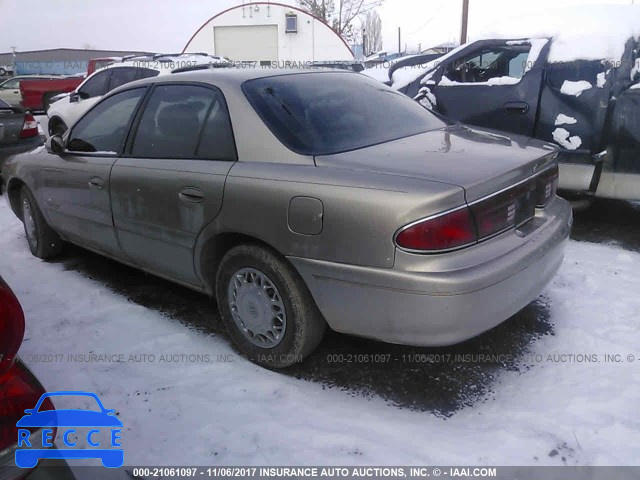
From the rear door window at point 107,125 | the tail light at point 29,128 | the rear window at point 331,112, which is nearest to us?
the rear window at point 331,112

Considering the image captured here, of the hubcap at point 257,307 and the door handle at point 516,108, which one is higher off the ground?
the door handle at point 516,108

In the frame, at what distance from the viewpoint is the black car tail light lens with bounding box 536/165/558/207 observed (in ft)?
9.31

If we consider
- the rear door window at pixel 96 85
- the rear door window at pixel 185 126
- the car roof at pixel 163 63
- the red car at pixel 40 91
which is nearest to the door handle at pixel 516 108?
the rear door window at pixel 185 126

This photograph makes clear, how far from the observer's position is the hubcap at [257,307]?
109 inches

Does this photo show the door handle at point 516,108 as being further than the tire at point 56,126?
No

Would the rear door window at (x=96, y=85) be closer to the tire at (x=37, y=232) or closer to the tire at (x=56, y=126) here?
the tire at (x=56, y=126)

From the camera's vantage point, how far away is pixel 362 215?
230 cm

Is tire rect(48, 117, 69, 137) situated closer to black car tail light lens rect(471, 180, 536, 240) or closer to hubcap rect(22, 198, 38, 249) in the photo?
hubcap rect(22, 198, 38, 249)

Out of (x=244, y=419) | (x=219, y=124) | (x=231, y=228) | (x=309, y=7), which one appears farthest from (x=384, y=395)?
(x=309, y=7)

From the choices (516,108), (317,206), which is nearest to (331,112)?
(317,206)

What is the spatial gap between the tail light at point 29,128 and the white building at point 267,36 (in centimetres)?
1475

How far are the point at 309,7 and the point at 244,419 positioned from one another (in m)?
42.5

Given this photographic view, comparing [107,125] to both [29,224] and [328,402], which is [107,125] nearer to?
[29,224]

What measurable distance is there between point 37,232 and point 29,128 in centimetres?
356
